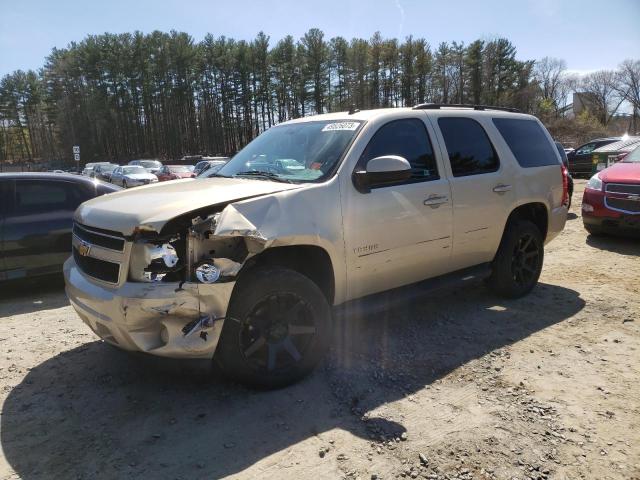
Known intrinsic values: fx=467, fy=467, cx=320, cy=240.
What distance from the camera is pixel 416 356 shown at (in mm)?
3805

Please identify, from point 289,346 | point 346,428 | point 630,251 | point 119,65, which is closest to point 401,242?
point 289,346

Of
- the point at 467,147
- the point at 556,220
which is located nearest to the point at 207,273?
the point at 467,147

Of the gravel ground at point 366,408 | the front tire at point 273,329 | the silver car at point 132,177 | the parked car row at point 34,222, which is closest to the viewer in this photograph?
the gravel ground at point 366,408

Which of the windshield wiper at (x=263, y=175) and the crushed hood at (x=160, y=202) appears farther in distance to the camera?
the windshield wiper at (x=263, y=175)

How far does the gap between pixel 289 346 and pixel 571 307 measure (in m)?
3.36

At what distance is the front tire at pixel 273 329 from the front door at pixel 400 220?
0.44 metres

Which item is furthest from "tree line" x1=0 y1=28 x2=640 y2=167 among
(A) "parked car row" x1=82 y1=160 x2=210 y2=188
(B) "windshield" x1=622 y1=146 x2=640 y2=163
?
(B) "windshield" x1=622 y1=146 x2=640 y2=163

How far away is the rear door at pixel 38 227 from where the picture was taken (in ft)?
18.4

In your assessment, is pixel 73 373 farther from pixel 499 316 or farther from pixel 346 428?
pixel 499 316

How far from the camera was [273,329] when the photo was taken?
10.4 ft

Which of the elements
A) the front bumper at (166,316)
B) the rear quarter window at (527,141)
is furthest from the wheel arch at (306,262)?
the rear quarter window at (527,141)

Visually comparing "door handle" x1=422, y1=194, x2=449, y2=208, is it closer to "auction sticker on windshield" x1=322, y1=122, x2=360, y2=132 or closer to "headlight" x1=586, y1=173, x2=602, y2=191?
"auction sticker on windshield" x1=322, y1=122, x2=360, y2=132

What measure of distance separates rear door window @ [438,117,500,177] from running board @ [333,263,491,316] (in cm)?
96

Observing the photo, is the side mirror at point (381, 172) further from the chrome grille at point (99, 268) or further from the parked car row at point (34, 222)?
the parked car row at point (34, 222)
